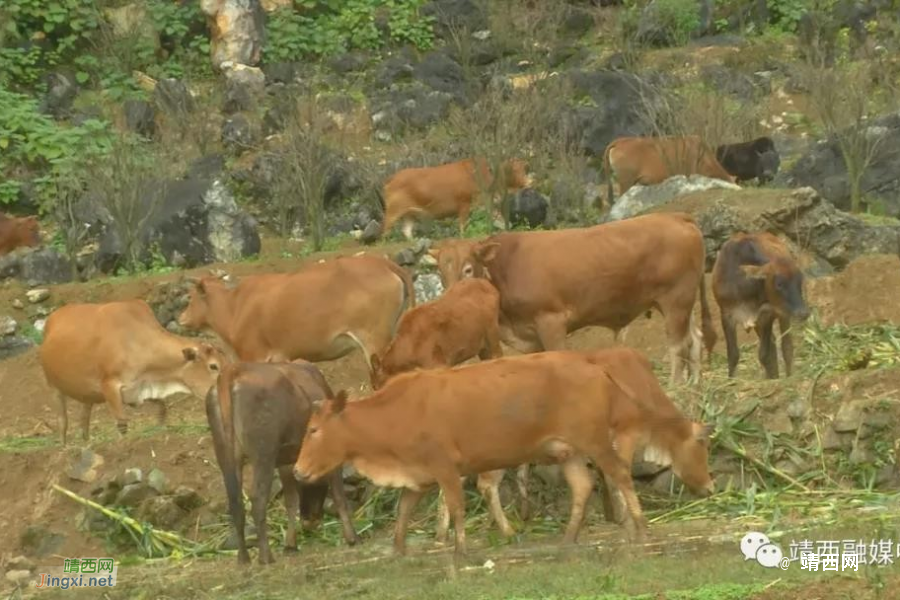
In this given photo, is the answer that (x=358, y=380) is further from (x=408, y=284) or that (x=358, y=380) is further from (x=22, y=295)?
(x=22, y=295)

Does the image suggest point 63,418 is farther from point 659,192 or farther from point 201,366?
point 659,192

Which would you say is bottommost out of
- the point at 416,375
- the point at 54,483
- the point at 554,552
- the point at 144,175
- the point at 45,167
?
the point at 45,167

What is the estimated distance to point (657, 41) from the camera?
34.9 m

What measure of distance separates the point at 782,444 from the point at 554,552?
2.63 meters

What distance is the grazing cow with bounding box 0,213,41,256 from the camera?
85.6ft

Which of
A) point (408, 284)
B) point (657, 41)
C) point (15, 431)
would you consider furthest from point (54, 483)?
point (657, 41)

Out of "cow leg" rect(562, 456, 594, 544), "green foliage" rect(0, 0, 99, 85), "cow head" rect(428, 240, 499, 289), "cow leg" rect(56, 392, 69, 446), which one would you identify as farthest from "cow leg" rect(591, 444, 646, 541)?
"green foliage" rect(0, 0, 99, 85)

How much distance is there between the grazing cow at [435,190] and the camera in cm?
2556

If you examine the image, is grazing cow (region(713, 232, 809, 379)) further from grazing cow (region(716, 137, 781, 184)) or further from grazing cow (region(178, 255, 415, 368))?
grazing cow (region(716, 137, 781, 184))

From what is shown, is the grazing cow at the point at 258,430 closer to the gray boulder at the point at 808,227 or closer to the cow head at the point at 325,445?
the cow head at the point at 325,445

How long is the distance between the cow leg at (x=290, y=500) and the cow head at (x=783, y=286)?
438 centimetres

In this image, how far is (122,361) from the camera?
16250 mm

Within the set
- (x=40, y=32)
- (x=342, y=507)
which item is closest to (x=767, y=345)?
(x=342, y=507)

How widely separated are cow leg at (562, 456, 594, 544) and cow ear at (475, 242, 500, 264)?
3378mm
